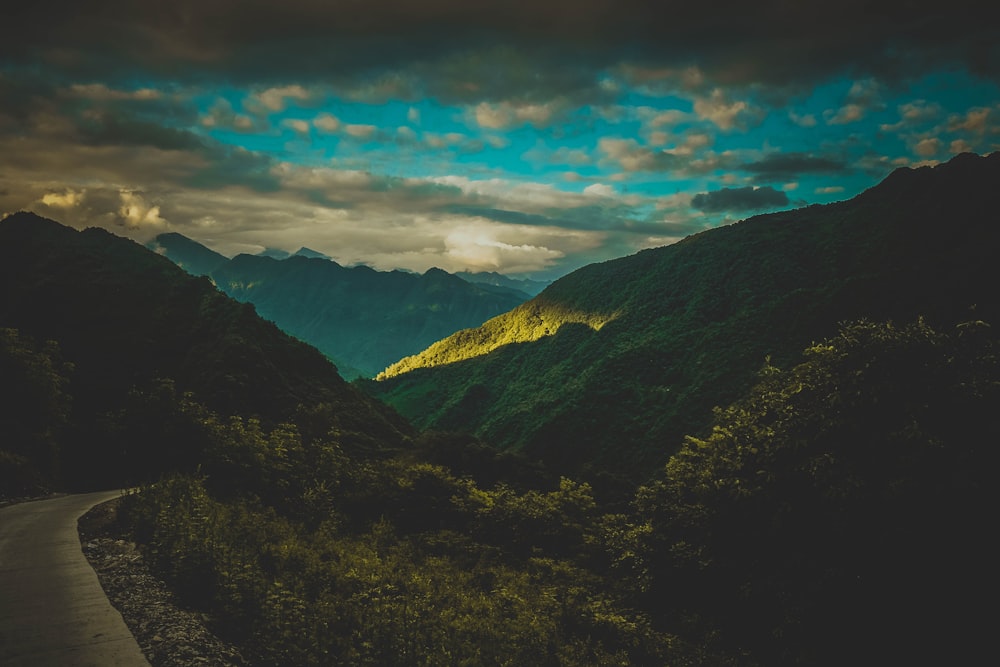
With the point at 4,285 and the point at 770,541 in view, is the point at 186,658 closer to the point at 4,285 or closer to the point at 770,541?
the point at 770,541

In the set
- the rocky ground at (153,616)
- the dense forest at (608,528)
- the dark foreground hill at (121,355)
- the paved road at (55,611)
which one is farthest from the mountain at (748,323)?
the paved road at (55,611)

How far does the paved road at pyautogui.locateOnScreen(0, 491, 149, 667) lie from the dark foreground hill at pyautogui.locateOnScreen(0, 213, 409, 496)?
67.3 feet

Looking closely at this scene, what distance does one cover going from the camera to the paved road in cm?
905

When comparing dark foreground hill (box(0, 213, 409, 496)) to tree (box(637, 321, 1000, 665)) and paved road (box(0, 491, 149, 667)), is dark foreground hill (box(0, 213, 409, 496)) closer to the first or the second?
paved road (box(0, 491, 149, 667))

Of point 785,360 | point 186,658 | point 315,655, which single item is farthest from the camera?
point 785,360

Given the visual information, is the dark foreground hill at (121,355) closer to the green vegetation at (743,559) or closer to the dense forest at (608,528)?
the dense forest at (608,528)

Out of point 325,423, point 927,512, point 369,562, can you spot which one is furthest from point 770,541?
point 325,423

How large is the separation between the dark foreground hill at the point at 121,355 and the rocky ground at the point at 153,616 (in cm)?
2190

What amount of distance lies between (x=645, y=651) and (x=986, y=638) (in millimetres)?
9199

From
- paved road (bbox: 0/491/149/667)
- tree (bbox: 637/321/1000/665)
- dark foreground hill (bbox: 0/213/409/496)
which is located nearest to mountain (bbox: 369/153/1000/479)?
dark foreground hill (bbox: 0/213/409/496)

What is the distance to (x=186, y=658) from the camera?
951 centimetres

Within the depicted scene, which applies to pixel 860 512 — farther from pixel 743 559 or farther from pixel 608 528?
pixel 608 528

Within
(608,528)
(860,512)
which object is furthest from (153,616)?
(608,528)

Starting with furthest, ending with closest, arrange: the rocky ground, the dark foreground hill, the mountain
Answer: the mountain < the dark foreground hill < the rocky ground
